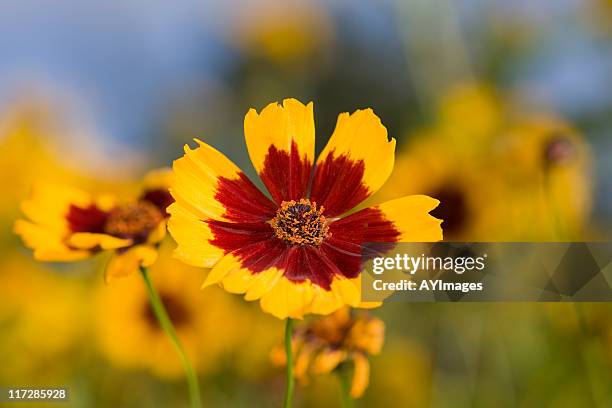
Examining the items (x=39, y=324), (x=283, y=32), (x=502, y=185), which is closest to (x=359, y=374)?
(x=502, y=185)

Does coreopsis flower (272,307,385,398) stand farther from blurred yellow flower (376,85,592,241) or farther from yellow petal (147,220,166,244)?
blurred yellow flower (376,85,592,241)

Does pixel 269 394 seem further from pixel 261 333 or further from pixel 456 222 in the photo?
pixel 456 222

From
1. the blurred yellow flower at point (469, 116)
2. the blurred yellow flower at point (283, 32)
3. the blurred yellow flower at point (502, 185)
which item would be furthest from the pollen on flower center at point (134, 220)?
the blurred yellow flower at point (283, 32)

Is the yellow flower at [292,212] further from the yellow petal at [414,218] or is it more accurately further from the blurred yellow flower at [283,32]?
the blurred yellow flower at [283,32]

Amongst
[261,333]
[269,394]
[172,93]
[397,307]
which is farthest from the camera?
[172,93]

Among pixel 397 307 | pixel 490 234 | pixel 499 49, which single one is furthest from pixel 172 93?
pixel 490 234

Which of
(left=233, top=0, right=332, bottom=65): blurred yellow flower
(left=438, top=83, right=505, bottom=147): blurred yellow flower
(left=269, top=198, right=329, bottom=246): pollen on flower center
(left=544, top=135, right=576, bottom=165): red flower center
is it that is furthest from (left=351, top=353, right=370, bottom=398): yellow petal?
(left=233, top=0, right=332, bottom=65): blurred yellow flower

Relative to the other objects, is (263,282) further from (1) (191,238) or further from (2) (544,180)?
(2) (544,180)

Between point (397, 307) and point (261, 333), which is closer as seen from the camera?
point (261, 333)
